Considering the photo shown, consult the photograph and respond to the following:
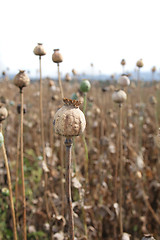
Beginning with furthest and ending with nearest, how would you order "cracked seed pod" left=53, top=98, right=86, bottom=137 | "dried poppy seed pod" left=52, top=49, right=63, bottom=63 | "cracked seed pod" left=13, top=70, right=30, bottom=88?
"dried poppy seed pod" left=52, top=49, right=63, bottom=63 < "cracked seed pod" left=13, top=70, right=30, bottom=88 < "cracked seed pod" left=53, top=98, right=86, bottom=137

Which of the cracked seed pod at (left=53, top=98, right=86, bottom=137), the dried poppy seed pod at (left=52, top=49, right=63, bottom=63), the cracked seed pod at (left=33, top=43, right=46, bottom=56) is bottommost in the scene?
the cracked seed pod at (left=53, top=98, right=86, bottom=137)

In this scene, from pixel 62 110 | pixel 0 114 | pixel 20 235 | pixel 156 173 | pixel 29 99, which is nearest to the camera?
pixel 62 110

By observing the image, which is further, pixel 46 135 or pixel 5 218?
pixel 46 135

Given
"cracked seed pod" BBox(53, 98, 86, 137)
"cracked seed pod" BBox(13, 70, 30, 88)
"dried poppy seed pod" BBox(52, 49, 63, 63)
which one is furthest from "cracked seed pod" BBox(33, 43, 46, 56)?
"cracked seed pod" BBox(53, 98, 86, 137)

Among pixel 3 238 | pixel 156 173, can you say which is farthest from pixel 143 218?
pixel 3 238

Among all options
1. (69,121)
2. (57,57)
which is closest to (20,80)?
(57,57)

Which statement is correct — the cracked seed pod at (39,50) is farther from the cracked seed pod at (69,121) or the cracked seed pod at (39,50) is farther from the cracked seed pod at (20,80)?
the cracked seed pod at (69,121)

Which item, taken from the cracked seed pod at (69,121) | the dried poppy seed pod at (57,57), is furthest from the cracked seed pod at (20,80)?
the cracked seed pod at (69,121)

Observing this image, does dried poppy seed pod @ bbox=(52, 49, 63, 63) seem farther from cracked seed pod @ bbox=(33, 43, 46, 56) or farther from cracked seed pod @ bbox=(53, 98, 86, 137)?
cracked seed pod @ bbox=(53, 98, 86, 137)

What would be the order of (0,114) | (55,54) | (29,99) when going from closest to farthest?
(0,114), (55,54), (29,99)

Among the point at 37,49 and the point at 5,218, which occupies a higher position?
the point at 37,49

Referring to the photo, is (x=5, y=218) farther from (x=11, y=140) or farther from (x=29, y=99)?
(x=29, y=99)
